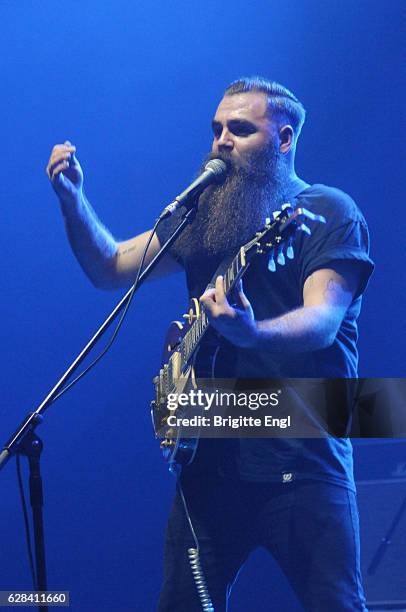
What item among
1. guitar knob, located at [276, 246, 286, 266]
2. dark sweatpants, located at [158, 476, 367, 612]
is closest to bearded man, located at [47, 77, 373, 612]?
dark sweatpants, located at [158, 476, 367, 612]

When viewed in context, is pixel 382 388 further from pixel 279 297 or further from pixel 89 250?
pixel 89 250

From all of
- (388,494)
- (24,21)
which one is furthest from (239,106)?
(388,494)

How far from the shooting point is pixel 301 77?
2162mm

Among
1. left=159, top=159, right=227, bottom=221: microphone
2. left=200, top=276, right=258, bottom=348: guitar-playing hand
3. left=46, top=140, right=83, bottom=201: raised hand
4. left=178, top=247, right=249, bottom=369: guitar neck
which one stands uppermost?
left=46, top=140, right=83, bottom=201: raised hand

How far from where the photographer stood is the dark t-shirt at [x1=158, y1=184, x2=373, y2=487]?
1.77 m

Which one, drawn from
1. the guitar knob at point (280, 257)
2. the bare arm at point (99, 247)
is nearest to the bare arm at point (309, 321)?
the guitar knob at point (280, 257)

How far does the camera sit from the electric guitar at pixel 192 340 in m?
1.71

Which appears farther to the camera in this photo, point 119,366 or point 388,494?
point 119,366

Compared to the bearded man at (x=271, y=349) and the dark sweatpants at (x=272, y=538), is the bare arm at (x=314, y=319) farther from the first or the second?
the dark sweatpants at (x=272, y=538)

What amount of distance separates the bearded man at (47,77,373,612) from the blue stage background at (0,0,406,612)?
14 centimetres

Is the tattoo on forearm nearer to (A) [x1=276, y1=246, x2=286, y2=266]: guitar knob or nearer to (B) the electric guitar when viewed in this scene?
(B) the electric guitar

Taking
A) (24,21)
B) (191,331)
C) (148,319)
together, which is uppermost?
(24,21)

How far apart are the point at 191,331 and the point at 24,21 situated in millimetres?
1063

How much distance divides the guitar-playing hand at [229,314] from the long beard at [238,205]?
31cm
